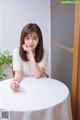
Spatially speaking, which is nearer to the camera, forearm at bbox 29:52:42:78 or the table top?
A: the table top

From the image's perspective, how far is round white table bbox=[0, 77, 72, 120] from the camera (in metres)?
0.94

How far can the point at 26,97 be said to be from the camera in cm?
109

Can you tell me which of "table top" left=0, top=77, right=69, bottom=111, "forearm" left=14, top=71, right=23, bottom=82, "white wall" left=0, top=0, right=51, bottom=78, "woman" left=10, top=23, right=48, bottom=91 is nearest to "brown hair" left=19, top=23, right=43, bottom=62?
"woman" left=10, top=23, right=48, bottom=91

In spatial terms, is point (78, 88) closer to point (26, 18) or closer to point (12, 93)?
point (12, 93)

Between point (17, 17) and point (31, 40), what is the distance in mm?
1054

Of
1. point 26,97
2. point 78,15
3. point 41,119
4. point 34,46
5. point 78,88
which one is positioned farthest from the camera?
point 34,46

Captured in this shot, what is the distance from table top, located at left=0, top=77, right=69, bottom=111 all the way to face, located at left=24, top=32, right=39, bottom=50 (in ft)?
1.12

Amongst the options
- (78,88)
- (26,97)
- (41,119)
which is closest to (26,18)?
(78,88)

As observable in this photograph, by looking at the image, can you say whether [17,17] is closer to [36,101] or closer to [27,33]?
[27,33]

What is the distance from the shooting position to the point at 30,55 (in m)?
1.53

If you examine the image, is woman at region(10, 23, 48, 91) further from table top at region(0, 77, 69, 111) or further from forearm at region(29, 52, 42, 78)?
table top at region(0, 77, 69, 111)

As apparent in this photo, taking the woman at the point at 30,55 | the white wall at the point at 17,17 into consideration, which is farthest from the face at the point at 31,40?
the white wall at the point at 17,17

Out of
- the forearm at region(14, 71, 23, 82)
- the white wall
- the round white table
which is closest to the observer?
the round white table

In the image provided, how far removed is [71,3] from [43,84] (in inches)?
29.5
